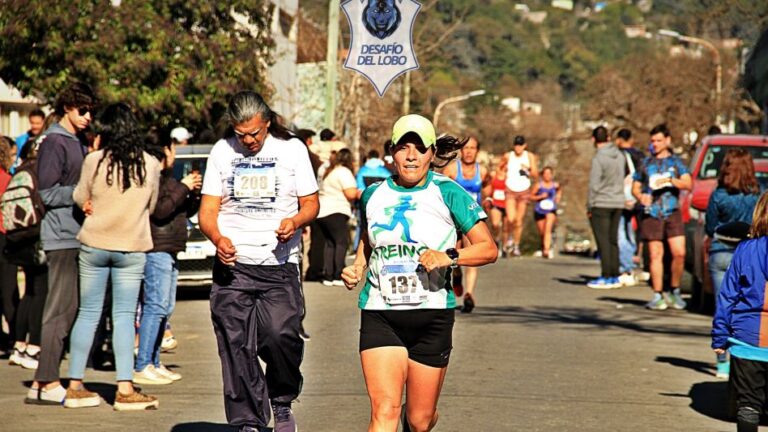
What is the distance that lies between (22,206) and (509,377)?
3.87 meters

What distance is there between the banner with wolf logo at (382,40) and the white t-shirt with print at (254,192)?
311 cm

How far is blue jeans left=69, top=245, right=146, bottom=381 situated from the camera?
9.20m

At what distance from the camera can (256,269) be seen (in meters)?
7.78

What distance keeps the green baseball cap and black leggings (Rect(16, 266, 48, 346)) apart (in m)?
5.07

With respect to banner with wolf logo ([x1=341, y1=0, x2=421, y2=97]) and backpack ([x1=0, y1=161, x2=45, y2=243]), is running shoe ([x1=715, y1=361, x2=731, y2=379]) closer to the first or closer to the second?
banner with wolf logo ([x1=341, y1=0, x2=421, y2=97])

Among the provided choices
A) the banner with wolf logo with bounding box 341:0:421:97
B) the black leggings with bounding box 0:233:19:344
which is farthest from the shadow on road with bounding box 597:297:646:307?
the black leggings with bounding box 0:233:19:344

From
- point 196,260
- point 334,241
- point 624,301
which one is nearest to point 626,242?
point 624,301

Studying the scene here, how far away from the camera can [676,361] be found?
40.6 feet

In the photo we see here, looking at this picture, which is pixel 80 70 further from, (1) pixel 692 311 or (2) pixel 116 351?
(2) pixel 116 351

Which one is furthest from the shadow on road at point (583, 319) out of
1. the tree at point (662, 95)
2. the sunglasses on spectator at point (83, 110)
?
the tree at point (662, 95)

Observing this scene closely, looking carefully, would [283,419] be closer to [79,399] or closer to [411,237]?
[411,237]

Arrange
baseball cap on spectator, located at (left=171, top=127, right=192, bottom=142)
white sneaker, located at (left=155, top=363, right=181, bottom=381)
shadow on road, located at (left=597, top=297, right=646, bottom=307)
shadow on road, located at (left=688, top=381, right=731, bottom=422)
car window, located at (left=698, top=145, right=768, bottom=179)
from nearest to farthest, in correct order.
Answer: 1. shadow on road, located at (left=688, top=381, right=731, bottom=422)
2. white sneaker, located at (left=155, top=363, right=181, bottom=381)
3. baseball cap on spectator, located at (left=171, top=127, right=192, bottom=142)
4. shadow on road, located at (left=597, top=297, right=646, bottom=307)
5. car window, located at (left=698, top=145, right=768, bottom=179)

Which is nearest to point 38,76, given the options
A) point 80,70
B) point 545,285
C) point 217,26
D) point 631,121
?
point 80,70

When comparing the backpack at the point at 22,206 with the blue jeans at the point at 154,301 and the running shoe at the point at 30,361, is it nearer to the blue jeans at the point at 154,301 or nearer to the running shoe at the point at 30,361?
the blue jeans at the point at 154,301
